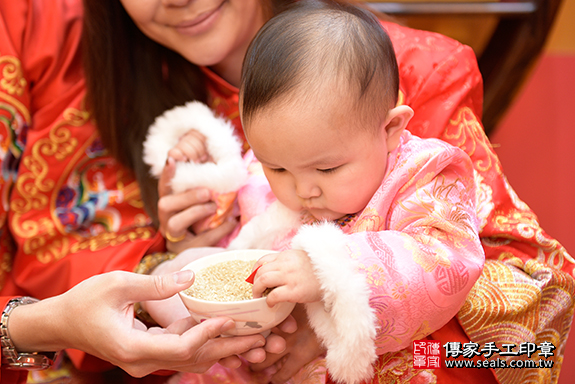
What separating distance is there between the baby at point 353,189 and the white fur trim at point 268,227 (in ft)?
0.40

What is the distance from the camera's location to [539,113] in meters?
2.64

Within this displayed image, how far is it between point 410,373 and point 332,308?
28 cm

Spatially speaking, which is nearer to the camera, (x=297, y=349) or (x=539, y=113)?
(x=297, y=349)

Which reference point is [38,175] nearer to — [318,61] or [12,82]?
[12,82]

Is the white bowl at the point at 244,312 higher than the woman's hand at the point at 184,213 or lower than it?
higher

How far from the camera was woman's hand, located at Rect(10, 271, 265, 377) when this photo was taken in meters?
0.89

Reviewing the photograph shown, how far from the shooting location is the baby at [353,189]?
859 millimetres

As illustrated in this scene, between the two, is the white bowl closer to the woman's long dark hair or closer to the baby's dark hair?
the baby's dark hair

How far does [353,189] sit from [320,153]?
109 millimetres

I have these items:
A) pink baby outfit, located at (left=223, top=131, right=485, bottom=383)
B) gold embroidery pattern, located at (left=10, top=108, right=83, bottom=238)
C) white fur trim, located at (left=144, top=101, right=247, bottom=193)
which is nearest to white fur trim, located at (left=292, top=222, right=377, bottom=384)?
pink baby outfit, located at (left=223, top=131, right=485, bottom=383)

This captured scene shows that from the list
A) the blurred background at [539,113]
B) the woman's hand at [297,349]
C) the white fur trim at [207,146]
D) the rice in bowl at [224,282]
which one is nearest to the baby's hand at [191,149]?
the white fur trim at [207,146]

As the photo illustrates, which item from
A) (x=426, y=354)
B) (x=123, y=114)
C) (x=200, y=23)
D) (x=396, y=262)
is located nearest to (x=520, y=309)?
(x=426, y=354)

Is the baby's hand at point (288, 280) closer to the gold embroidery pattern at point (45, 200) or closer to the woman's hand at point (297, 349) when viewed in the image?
the woman's hand at point (297, 349)

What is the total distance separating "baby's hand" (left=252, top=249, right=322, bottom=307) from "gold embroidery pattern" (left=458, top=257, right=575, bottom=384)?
1.27 ft
